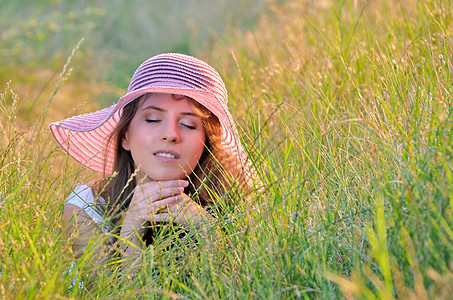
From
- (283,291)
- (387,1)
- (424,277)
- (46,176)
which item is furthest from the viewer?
(387,1)

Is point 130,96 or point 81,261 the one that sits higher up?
point 130,96

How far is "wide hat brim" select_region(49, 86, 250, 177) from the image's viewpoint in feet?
8.83

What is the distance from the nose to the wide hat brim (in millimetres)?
164

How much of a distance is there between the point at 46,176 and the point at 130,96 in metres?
0.54

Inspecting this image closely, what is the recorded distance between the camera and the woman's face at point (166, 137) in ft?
8.54

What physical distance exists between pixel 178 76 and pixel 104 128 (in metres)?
0.59

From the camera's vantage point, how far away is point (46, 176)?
2.53 metres

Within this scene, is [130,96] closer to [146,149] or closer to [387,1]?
[146,149]

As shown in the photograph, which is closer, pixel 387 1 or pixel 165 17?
pixel 387 1

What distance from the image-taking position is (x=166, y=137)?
257 centimetres

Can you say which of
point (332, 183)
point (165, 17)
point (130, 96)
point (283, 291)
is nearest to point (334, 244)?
point (283, 291)

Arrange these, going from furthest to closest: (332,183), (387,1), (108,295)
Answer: (387,1), (332,183), (108,295)

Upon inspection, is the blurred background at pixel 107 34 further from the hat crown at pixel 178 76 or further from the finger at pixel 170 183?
the finger at pixel 170 183

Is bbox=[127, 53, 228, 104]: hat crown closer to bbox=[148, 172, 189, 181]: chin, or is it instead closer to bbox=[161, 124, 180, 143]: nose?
bbox=[161, 124, 180, 143]: nose
